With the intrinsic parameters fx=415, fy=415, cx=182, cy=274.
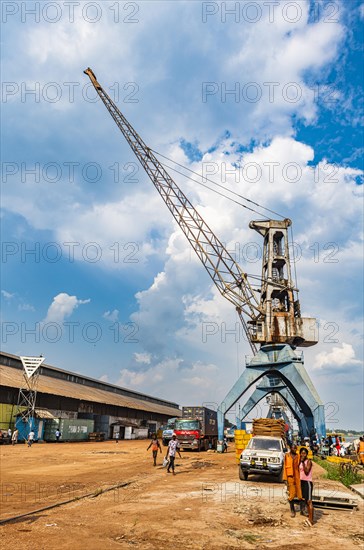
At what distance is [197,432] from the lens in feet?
119

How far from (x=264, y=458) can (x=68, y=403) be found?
49.3m

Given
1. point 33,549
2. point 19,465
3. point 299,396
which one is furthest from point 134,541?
point 299,396

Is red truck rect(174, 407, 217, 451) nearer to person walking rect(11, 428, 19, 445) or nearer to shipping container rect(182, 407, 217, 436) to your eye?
shipping container rect(182, 407, 217, 436)

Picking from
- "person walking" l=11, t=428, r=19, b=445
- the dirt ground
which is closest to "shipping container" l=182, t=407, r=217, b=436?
"person walking" l=11, t=428, r=19, b=445

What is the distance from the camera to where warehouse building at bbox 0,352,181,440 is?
1948 inches

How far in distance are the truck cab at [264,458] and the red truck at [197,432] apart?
18892 millimetres

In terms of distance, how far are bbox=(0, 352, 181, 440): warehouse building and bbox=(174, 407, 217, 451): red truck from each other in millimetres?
18240

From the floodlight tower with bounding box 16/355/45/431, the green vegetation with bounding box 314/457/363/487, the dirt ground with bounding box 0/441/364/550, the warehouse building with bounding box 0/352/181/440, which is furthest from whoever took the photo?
the warehouse building with bounding box 0/352/181/440

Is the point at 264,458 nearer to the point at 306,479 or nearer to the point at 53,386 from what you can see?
the point at 306,479

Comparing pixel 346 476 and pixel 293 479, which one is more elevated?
pixel 293 479

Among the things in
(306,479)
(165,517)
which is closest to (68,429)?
(165,517)

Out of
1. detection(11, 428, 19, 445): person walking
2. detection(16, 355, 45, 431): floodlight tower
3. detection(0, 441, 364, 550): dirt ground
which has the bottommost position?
detection(11, 428, 19, 445): person walking

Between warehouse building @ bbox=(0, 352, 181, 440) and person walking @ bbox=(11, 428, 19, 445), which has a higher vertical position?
warehouse building @ bbox=(0, 352, 181, 440)

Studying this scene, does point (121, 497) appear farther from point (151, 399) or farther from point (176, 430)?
point (151, 399)
